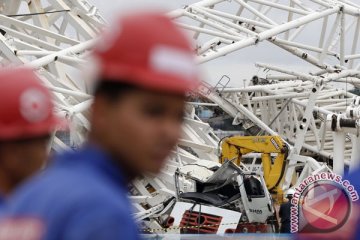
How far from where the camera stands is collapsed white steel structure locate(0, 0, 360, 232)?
66.9 feet

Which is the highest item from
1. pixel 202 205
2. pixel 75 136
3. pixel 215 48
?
pixel 215 48

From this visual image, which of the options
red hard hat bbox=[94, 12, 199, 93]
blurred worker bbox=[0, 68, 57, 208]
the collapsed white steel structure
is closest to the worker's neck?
blurred worker bbox=[0, 68, 57, 208]

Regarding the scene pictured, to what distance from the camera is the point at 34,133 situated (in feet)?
8.21

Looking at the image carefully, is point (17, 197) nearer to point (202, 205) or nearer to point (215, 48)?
point (202, 205)

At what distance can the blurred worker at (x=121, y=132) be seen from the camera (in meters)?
1.96

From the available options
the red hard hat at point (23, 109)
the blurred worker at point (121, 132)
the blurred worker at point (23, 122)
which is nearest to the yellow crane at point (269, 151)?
the blurred worker at point (23, 122)

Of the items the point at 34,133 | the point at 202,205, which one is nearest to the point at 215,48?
the point at 202,205

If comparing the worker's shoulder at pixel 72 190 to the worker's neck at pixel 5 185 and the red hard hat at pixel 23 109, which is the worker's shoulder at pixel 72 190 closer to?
the red hard hat at pixel 23 109

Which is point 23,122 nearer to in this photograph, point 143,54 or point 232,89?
point 143,54

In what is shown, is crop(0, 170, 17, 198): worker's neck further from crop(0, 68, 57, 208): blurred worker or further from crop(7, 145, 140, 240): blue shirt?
crop(7, 145, 140, 240): blue shirt

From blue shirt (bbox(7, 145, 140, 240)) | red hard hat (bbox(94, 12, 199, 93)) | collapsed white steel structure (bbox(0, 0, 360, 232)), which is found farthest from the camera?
collapsed white steel structure (bbox(0, 0, 360, 232))

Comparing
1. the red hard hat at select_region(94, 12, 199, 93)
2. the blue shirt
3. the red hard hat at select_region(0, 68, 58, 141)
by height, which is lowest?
the blue shirt

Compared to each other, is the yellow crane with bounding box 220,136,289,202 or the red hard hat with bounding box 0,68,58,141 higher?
the red hard hat with bounding box 0,68,58,141

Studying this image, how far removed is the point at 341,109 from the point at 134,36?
1018 inches
